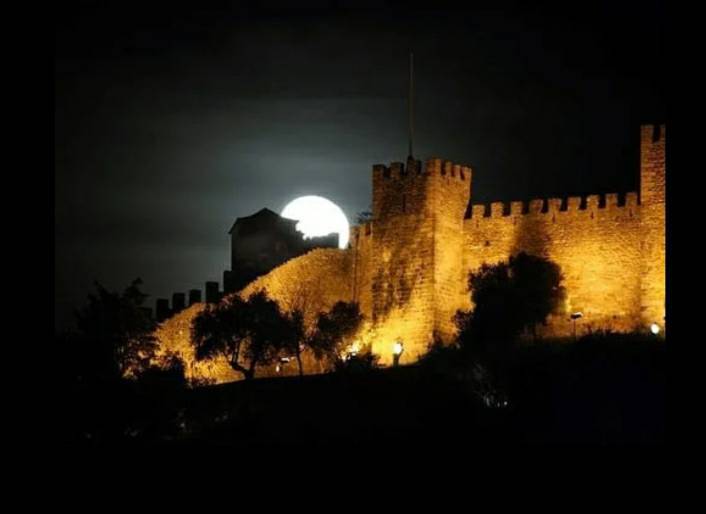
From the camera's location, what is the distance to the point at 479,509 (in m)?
9.49

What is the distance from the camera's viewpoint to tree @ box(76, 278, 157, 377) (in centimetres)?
3744

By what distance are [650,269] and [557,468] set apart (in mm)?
24447

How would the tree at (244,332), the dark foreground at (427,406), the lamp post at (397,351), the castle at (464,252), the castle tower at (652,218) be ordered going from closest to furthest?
the dark foreground at (427,406), the castle tower at (652,218), the castle at (464,252), the lamp post at (397,351), the tree at (244,332)

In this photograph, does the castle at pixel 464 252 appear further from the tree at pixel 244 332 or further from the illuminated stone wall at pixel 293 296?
the tree at pixel 244 332

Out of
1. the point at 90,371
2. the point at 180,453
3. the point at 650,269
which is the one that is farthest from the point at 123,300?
the point at 180,453

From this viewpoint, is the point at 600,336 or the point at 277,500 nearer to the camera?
the point at 277,500

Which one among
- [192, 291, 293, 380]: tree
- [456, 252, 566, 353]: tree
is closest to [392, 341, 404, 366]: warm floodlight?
[456, 252, 566, 353]: tree

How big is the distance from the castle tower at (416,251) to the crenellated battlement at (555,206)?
0.69 m

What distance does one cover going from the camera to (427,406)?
3125cm

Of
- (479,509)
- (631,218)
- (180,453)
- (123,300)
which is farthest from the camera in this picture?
(123,300)

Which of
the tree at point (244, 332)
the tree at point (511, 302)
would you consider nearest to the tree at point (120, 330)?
the tree at point (244, 332)

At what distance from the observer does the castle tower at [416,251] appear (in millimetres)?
36125

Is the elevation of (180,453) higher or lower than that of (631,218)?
lower

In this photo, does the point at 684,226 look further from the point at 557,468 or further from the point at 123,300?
the point at 123,300
